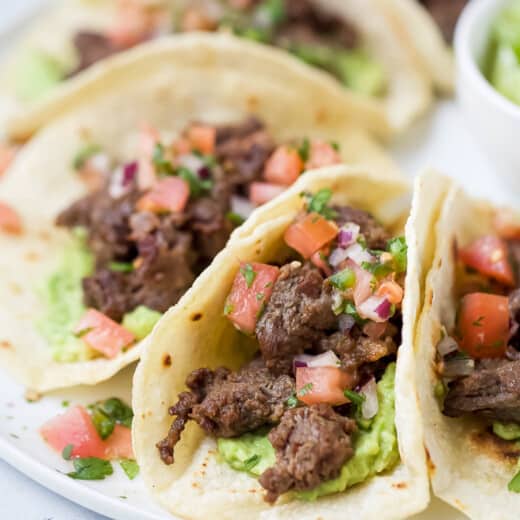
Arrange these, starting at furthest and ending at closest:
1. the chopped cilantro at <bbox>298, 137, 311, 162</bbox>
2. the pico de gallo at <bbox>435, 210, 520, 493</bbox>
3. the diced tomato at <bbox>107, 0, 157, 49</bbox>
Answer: the diced tomato at <bbox>107, 0, 157, 49</bbox>
the chopped cilantro at <bbox>298, 137, 311, 162</bbox>
the pico de gallo at <bbox>435, 210, 520, 493</bbox>

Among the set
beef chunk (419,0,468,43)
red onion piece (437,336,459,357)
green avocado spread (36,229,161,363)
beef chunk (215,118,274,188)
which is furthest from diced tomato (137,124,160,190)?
beef chunk (419,0,468,43)

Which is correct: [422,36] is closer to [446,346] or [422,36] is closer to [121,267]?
[121,267]

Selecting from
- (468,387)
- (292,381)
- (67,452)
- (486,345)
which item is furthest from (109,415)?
(486,345)

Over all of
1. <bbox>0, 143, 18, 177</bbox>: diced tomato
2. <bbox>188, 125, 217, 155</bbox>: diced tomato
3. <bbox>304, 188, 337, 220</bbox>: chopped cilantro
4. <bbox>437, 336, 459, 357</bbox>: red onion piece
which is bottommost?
<bbox>437, 336, 459, 357</bbox>: red onion piece

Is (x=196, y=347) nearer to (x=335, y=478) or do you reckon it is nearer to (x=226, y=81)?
(x=335, y=478)

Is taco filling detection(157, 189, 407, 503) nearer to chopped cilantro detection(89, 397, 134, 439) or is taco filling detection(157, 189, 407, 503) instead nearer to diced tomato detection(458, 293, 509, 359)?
diced tomato detection(458, 293, 509, 359)

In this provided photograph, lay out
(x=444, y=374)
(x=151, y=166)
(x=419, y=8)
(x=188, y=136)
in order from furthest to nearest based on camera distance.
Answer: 1. (x=419, y=8)
2. (x=188, y=136)
3. (x=151, y=166)
4. (x=444, y=374)

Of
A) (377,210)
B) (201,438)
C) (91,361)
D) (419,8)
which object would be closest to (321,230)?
(377,210)
